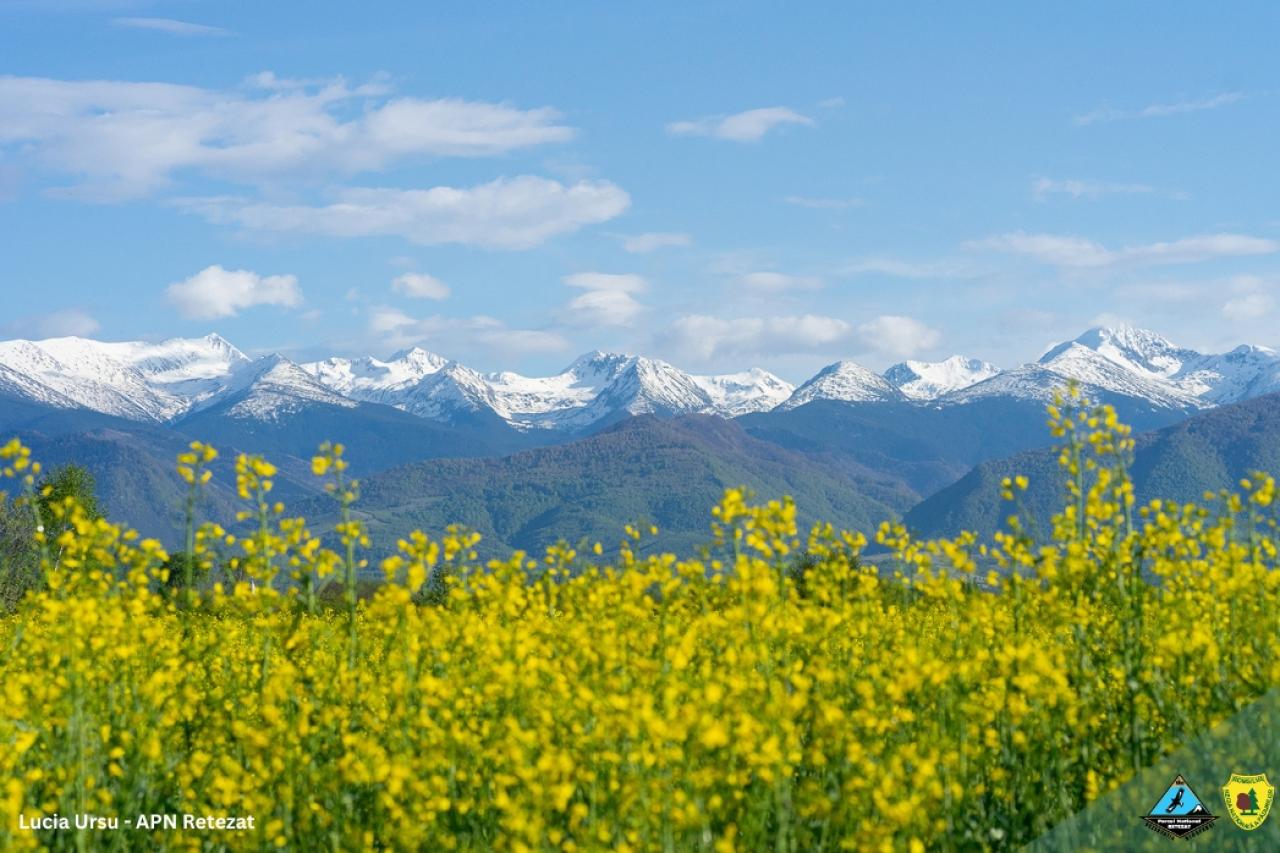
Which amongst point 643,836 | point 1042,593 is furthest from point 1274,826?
point 643,836

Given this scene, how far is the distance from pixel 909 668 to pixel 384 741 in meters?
4.41

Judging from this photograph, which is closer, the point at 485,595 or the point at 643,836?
the point at 643,836

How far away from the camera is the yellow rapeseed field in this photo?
24.3ft

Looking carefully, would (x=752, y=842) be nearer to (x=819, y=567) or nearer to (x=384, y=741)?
(x=384, y=741)

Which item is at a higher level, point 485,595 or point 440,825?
point 485,595

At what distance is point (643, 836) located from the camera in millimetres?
6605

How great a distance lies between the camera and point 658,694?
858cm

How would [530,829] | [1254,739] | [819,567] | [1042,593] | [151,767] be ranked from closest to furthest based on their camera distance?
[530,829] → [1254,739] → [151,767] → [1042,593] → [819,567]

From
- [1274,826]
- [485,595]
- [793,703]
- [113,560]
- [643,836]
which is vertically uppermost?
[113,560]

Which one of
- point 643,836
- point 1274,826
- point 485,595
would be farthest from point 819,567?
point 643,836

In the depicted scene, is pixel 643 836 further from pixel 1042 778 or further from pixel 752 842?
pixel 1042 778

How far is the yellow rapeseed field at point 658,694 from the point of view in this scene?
7414 mm

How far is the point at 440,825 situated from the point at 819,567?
6071 mm

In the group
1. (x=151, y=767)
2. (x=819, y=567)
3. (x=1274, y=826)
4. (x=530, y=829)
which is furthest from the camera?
(x=819, y=567)
